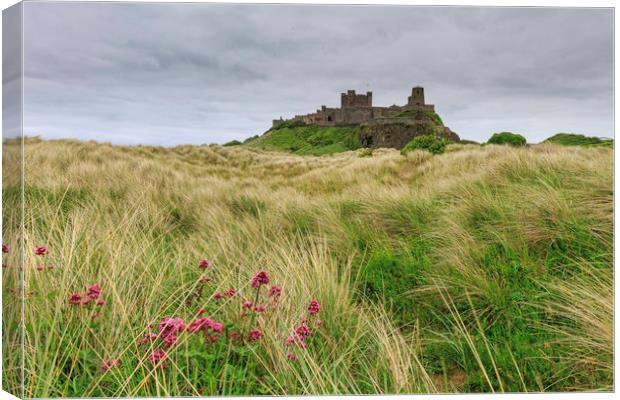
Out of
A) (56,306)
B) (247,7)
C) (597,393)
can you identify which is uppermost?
(247,7)

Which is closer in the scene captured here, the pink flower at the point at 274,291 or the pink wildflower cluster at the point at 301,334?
the pink wildflower cluster at the point at 301,334

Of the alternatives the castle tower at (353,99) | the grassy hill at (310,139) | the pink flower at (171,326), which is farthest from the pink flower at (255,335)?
the castle tower at (353,99)

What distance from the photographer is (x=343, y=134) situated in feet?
12.8

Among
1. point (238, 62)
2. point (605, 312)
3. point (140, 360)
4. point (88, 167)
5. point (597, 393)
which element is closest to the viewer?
point (140, 360)

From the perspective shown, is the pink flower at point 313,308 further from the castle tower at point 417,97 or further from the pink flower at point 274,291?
the castle tower at point 417,97

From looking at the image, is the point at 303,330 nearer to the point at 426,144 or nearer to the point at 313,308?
the point at 313,308

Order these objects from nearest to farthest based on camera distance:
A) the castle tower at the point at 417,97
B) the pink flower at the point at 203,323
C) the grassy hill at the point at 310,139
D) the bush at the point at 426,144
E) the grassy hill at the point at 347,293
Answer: the pink flower at the point at 203,323
the grassy hill at the point at 347,293
the castle tower at the point at 417,97
the grassy hill at the point at 310,139
the bush at the point at 426,144

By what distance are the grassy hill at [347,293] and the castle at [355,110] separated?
387 millimetres

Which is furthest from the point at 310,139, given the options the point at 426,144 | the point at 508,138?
the point at 508,138

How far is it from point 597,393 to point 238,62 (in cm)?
273

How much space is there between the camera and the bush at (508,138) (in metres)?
3.34

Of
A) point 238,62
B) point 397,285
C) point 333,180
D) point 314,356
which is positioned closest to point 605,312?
point 397,285

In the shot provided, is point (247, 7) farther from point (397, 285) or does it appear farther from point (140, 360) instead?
point (140, 360)

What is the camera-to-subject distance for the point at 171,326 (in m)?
1.88
